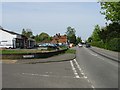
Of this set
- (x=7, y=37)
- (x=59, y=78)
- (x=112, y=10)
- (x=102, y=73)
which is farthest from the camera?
(x=7, y=37)

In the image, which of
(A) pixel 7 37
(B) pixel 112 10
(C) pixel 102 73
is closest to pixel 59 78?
(C) pixel 102 73

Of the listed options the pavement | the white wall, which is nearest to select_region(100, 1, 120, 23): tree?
the pavement

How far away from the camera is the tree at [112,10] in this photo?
120 feet

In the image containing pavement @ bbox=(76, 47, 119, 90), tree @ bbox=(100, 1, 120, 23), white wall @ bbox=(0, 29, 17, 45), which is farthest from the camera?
white wall @ bbox=(0, 29, 17, 45)

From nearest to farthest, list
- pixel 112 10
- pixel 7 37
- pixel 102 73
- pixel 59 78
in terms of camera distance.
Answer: pixel 59 78
pixel 102 73
pixel 112 10
pixel 7 37

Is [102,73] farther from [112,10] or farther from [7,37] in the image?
[7,37]

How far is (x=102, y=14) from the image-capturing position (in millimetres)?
41000

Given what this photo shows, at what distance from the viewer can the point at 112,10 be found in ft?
125

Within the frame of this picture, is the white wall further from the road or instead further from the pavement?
the road

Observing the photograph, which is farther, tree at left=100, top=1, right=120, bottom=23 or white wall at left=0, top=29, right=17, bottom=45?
white wall at left=0, top=29, right=17, bottom=45

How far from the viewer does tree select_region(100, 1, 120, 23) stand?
36.5 meters

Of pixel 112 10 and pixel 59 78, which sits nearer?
pixel 59 78

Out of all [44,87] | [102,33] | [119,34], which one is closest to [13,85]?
[44,87]

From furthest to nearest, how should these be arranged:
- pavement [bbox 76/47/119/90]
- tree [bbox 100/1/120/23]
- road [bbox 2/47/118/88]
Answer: tree [bbox 100/1/120/23] → pavement [bbox 76/47/119/90] → road [bbox 2/47/118/88]
